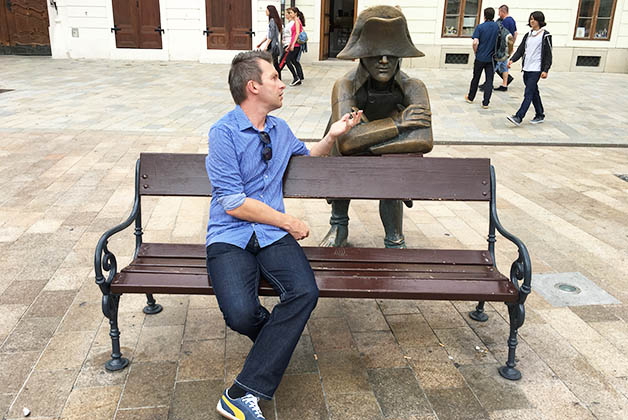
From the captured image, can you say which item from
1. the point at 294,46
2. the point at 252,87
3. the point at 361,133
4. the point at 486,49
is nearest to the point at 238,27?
the point at 294,46

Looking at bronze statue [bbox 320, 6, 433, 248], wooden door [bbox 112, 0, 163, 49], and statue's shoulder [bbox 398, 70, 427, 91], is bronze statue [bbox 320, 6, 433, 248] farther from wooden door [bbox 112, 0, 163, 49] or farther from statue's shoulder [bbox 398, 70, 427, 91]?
wooden door [bbox 112, 0, 163, 49]

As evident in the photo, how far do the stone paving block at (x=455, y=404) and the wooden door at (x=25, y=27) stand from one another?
1915 centimetres

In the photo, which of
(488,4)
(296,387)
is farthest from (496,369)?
(488,4)

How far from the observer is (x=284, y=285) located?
8.54 ft

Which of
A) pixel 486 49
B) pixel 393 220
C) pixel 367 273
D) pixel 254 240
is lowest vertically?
pixel 393 220

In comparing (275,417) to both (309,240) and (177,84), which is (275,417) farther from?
(177,84)

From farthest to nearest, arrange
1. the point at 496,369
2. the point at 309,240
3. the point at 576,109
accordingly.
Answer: the point at 576,109
the point at 309,240
the point at 496,369

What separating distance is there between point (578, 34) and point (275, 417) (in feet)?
57.7

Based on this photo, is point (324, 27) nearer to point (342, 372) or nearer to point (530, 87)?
point (530, 87)

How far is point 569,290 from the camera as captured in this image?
12.6 ft

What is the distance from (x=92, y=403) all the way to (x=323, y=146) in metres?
1.85

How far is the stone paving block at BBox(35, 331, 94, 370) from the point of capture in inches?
112

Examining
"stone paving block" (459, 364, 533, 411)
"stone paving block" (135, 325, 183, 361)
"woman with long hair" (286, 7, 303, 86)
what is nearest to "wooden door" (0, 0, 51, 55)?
"woman with long hair" (286, 7, 303, 86)

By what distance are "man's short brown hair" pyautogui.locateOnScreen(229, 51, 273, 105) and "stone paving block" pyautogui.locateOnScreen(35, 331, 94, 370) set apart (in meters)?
1.62
